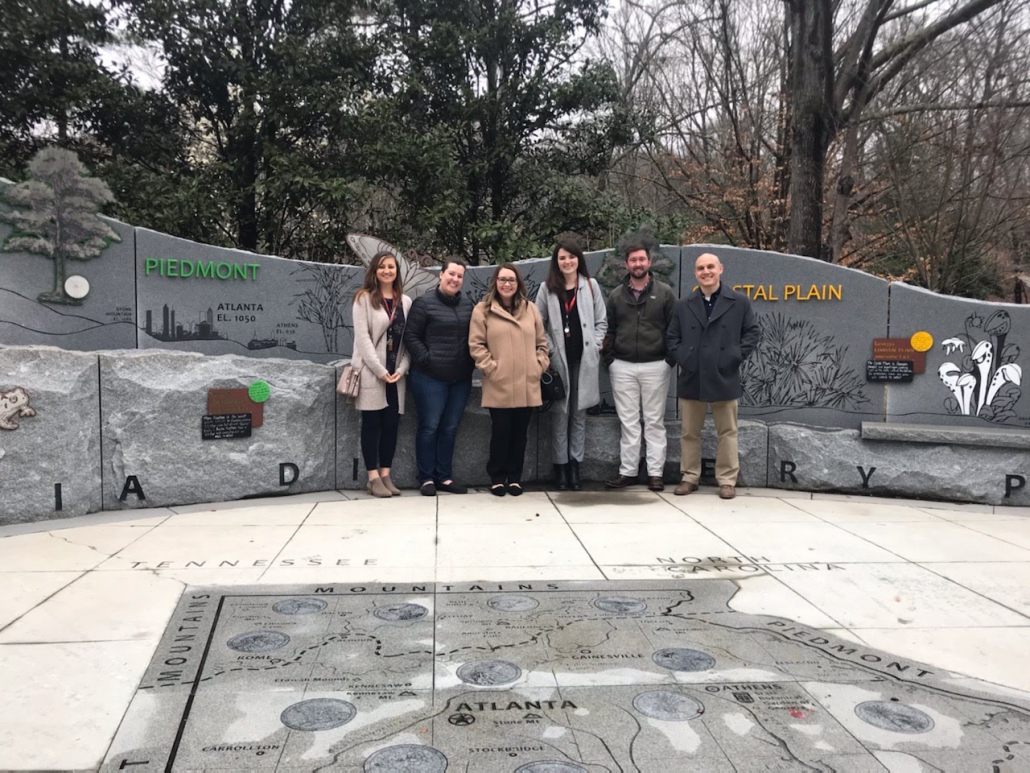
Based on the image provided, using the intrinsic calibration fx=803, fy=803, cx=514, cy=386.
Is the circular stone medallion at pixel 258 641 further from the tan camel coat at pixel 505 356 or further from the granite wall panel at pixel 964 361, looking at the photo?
the granite wall panel at pixel 964 361

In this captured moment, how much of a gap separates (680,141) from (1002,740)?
15186 mm

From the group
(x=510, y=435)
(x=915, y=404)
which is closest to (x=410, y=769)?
(x=510, y=435)

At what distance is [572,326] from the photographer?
598cm

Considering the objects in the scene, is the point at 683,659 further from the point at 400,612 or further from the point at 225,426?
the point at 225,426

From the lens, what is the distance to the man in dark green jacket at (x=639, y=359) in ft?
19.6

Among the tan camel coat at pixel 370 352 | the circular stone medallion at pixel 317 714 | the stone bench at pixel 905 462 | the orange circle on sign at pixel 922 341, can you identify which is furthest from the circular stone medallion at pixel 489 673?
the orange circle on sign at pixel 922 341

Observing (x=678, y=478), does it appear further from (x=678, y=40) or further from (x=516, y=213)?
(x=678, y=40)

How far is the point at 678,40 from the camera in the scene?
15273mm

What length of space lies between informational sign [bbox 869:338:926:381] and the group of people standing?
1.27 m

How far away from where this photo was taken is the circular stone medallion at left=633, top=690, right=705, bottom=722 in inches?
99.0

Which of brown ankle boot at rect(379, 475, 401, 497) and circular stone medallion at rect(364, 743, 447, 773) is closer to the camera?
circular stone medallion at rect(364, 743, 447, 773)

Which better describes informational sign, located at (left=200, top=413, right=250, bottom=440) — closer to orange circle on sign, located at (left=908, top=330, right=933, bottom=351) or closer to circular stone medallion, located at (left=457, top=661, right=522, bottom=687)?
circular stone medallion, located at (left=457, top=661, right=522, bottom=687)

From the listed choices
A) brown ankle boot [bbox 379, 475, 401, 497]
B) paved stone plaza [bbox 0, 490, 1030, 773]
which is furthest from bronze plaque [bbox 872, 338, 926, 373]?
brown ankle boot [bbox 379, 475, 401, 497]

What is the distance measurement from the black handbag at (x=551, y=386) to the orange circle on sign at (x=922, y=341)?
113 inches
